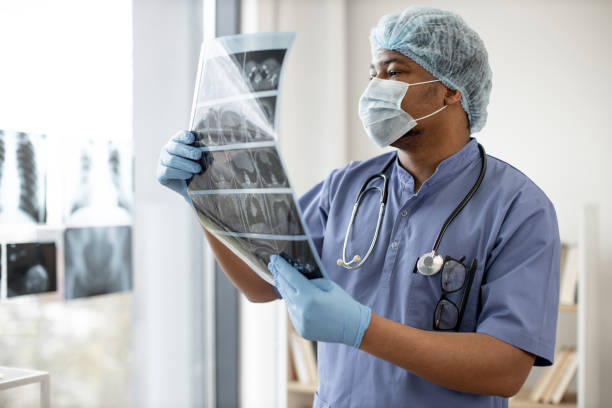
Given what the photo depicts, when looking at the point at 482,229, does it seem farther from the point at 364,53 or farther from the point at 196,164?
the point at 364,53

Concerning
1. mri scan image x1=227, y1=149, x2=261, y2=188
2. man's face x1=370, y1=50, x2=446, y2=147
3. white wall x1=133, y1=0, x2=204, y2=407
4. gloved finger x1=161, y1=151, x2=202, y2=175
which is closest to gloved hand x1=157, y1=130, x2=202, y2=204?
gloved finger x1=161, y1=151, x2=202, y2=175

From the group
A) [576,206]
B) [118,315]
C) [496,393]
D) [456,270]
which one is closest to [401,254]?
[456,270]

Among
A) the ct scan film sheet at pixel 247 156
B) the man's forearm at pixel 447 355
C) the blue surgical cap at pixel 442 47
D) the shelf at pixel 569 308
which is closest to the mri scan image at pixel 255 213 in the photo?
the ct scan film sheet at pixel 247 156

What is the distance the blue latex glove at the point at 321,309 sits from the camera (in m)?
0.90

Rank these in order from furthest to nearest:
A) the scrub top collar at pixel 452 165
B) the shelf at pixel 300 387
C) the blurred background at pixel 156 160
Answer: the shelf at pixel 300 387, the blurred background at pixel 156 160, the scrub top collar at pixel 452 165

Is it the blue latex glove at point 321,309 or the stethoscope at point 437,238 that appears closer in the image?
the blue latex glove at point 321,309

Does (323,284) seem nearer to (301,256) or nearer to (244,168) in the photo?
(301,256)

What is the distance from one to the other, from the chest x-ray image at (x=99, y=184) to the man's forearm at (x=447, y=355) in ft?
3.71

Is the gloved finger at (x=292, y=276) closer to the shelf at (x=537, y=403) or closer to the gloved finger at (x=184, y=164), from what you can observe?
the gloved finger at (x=184, y=164)

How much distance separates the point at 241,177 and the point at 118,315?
1189 millimetres

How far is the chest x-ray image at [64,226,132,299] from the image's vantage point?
66.4 inches

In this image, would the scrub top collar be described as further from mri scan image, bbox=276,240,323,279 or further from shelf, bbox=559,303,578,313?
shelf, bbox=559,303,578,313

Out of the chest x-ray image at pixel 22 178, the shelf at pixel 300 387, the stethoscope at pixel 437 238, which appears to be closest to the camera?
the stethoscope at pixel 437 238

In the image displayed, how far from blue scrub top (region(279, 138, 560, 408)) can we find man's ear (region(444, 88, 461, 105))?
0.11 metres
